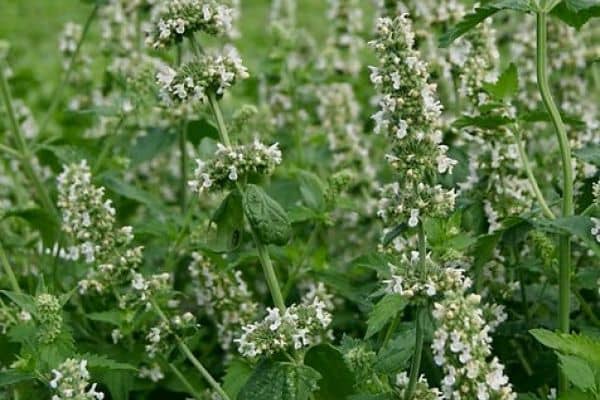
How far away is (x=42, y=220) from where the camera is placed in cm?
365

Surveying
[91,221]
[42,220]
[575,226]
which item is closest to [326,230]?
[42,220]

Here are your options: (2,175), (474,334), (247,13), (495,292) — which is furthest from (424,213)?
(247,13)

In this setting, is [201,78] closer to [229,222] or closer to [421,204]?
[229,222]

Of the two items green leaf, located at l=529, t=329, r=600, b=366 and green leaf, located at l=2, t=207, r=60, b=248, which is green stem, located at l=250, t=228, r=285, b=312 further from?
green leaf, located at l=2, t=207, r=60, b=248

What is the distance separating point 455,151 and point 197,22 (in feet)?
3.40

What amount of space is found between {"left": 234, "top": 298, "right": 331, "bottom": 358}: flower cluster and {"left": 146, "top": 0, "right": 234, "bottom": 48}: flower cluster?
742mm

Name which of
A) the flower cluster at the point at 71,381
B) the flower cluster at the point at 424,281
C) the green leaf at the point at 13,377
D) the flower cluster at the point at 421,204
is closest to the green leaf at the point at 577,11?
the flower cluster at the point at 421,204

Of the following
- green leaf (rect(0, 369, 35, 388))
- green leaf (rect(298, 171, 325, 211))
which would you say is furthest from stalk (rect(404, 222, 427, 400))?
green leaf (rect(298, 171, 325, 211))

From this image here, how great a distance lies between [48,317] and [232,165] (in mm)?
572

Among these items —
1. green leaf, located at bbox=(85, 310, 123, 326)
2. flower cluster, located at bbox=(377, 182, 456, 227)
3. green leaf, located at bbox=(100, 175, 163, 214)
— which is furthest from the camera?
green leaf, located at bbox=(100, 175, 163, 214)

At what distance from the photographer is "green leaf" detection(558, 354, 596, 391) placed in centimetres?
240

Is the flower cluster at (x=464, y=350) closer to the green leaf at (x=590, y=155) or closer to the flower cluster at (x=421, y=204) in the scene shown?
the flower cluster at (x=421, y=204)

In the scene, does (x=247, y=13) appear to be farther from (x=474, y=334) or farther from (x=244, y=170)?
(x=474, y=334)

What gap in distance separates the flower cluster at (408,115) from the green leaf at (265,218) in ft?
1.10
